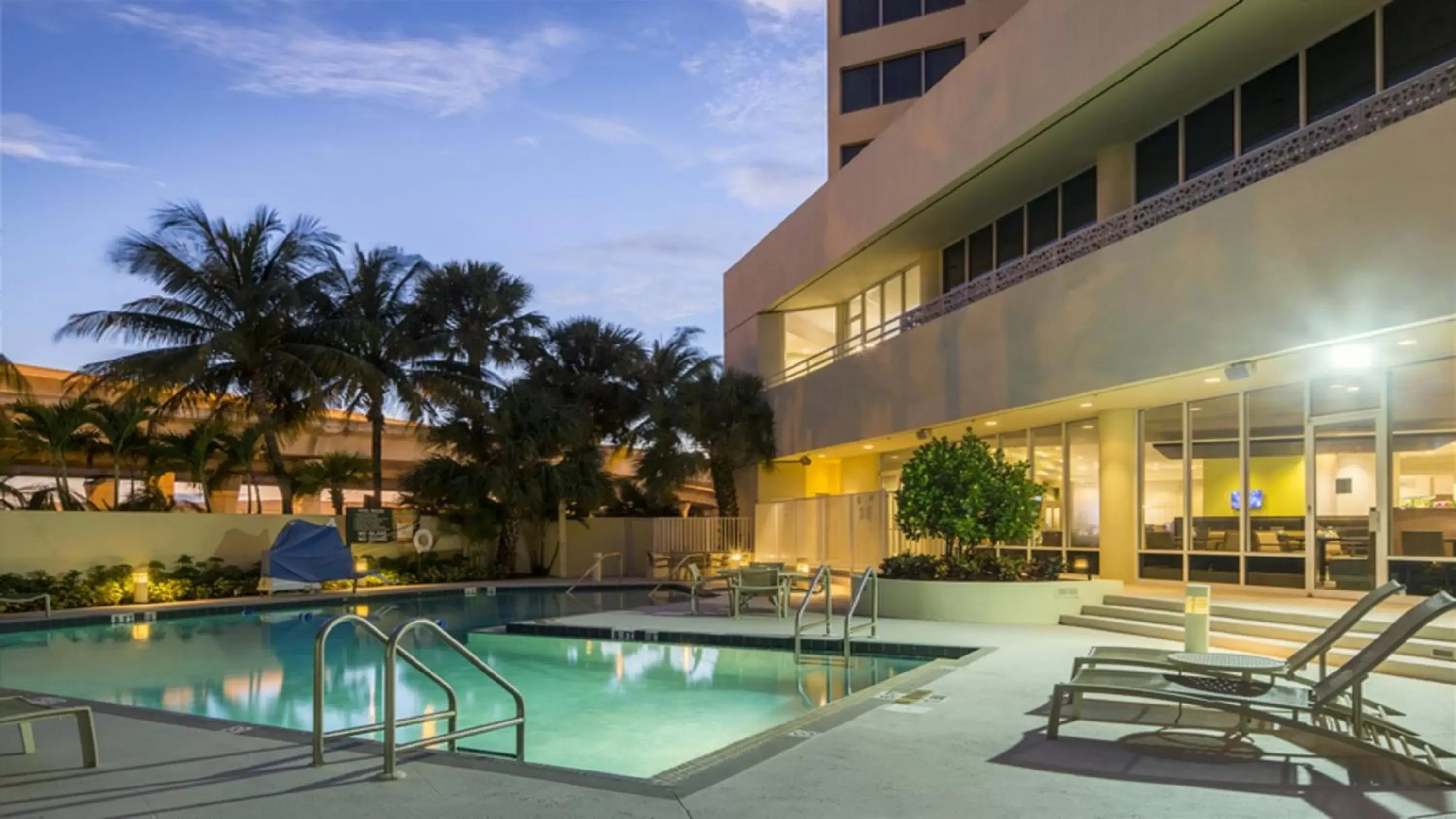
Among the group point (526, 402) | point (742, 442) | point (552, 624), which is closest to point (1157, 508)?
point (552, 624)

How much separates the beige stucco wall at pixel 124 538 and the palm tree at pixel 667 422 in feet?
27.7

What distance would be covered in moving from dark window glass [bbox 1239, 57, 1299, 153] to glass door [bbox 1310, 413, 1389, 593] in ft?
12.1

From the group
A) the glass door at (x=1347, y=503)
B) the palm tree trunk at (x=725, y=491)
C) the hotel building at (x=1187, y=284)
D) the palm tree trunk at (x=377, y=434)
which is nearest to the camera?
the hotel building at (x=1187, y=284)

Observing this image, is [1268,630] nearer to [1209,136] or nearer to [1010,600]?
[1010,600]

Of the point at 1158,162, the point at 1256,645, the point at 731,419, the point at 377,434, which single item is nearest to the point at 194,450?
the point at 377,434

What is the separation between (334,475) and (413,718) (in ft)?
73.4

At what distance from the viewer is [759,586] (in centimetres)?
1506

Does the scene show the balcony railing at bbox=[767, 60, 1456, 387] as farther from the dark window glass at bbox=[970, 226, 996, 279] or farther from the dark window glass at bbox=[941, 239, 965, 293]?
the dark window glass at bbox=[941, 239, 965, 293]

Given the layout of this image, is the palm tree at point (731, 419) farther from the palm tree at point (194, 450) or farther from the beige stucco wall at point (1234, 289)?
the palm tree at point (194, 450)

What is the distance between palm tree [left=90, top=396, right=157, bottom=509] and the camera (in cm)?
2223

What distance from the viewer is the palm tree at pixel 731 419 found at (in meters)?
27.0


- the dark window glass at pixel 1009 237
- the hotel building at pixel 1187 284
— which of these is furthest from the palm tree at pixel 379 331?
the dark window glass at pixel 1009 237

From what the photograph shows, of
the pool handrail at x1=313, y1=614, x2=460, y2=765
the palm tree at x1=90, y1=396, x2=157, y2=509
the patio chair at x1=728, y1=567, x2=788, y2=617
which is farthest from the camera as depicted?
the palm tree at x1=90, y1=396, x2=157, y2=509

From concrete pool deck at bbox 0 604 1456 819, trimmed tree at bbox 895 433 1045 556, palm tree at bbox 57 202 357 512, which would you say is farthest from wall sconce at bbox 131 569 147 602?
trimmed tree at bbox 895 433 1045 556
